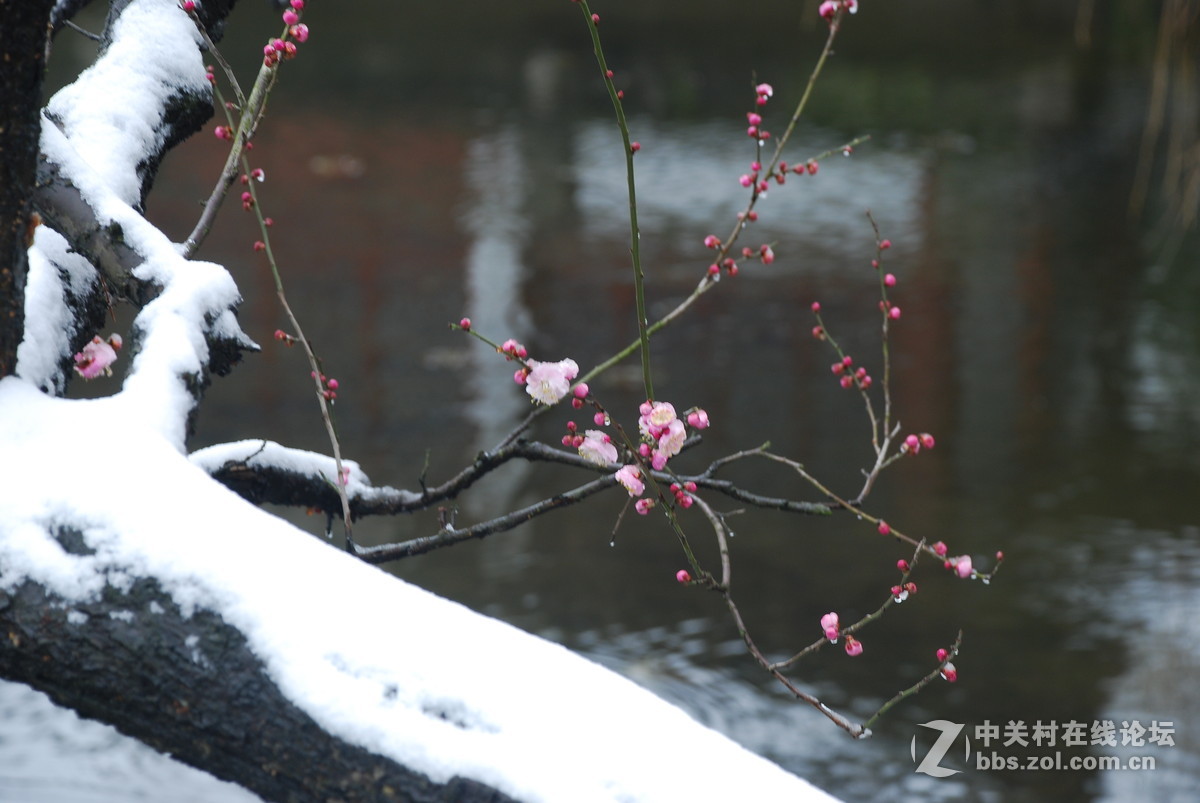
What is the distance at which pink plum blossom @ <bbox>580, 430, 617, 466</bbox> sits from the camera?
1.55 meters

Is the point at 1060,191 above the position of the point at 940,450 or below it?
above

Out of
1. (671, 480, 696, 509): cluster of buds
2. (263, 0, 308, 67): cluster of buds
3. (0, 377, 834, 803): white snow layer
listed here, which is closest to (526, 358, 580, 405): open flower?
(671, 480, 696, 509): cluster of buds

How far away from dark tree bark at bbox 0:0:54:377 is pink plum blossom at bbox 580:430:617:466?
0.67m

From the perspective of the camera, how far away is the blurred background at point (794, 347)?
3072 millimetres

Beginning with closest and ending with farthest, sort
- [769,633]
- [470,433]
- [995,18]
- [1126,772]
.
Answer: [1126,772] < [769,633] < [470,433] < [995,18]

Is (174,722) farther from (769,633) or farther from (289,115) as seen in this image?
(289,115)

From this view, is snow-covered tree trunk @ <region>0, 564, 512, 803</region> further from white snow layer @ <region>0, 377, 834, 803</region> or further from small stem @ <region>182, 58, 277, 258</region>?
small stem @ <region>182, 58, 277, 258</region>

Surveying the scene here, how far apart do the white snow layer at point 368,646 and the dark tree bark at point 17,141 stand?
16cm

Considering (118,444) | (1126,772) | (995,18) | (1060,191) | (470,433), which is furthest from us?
(995,18)

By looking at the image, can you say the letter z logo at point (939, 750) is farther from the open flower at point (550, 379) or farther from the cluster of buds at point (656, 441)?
the open flower at point (550, 379)

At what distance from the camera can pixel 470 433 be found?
4.62 metres

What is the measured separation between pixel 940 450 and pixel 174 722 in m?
3.87

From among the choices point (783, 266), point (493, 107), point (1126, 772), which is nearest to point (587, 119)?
point (493, 107)

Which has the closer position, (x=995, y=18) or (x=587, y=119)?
(x=587, y=119)
